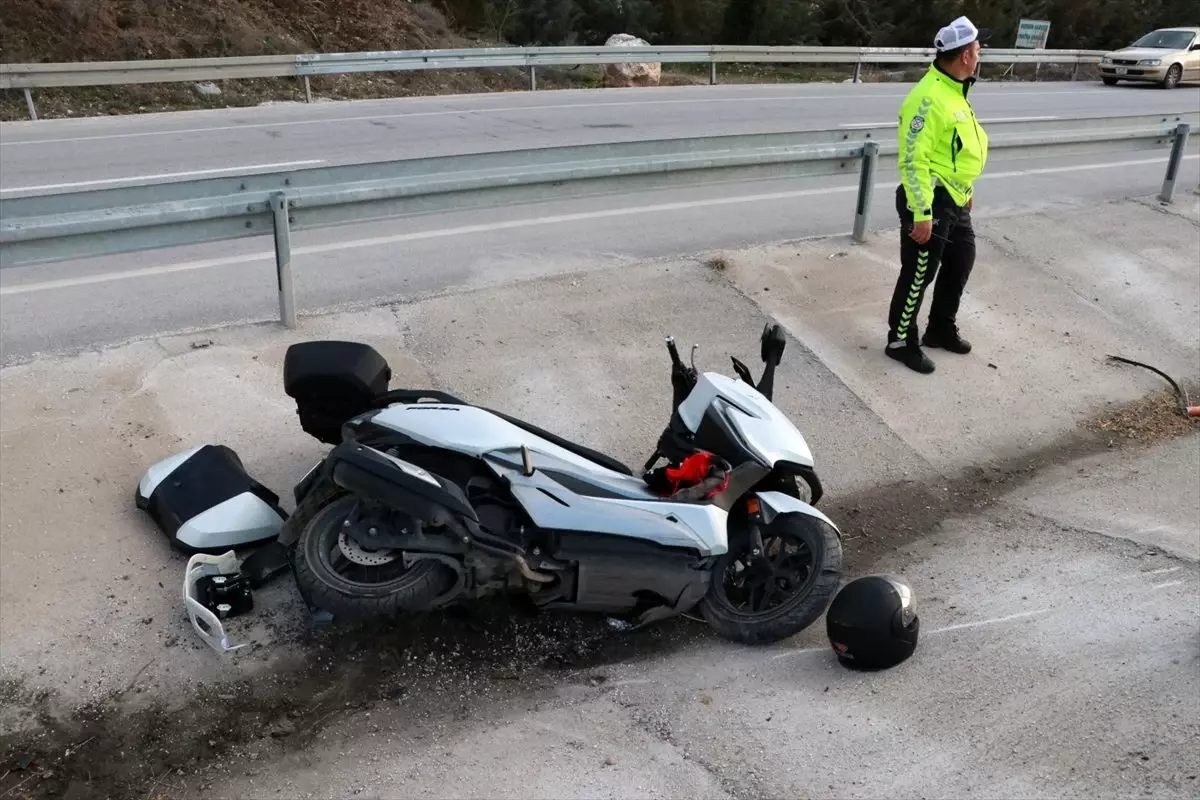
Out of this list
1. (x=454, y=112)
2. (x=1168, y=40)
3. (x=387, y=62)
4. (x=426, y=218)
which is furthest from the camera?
(x=1168, y=40)

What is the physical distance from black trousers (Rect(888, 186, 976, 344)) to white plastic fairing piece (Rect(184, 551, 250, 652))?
175 inches

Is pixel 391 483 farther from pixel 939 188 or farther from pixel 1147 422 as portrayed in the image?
pixel 1147 422

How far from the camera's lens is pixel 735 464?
4.29m

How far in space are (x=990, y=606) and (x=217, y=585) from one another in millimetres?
3265

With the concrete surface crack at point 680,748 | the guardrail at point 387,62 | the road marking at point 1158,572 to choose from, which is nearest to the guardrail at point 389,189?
the concrete surface crack at point 680,748

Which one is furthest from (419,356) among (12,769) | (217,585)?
(12,769)

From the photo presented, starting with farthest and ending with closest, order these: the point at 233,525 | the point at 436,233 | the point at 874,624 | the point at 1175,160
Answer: the point at 1175,160 < the point at 436,233 < the point at 233,525 < the point at 874,624

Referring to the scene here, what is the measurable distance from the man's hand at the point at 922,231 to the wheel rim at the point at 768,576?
3.04m

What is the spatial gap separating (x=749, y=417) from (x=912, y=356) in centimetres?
290

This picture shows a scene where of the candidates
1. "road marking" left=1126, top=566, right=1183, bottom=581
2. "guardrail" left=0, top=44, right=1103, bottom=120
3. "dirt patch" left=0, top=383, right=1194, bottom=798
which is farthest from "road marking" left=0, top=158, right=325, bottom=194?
"road marking" left=1126, top=566, right=1183, bottom=581

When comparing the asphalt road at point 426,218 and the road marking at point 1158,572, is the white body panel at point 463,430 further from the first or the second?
the asphalt road at point 426,218

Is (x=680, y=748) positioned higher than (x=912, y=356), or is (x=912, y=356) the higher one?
(x=912, y=356)

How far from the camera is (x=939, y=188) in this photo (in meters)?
6.78

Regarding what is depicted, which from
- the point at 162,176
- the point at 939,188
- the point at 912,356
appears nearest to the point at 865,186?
the point at 939,188
